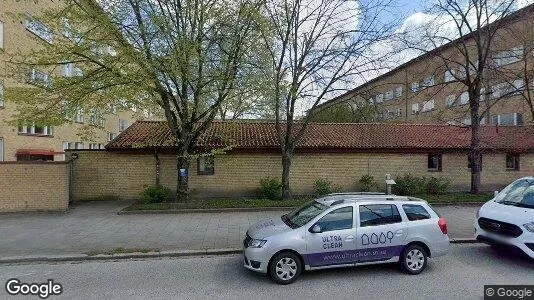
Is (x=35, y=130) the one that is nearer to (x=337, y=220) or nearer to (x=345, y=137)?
(x=345, y=137)

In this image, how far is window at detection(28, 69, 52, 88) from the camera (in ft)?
37.4

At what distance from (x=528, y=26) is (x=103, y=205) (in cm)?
2228

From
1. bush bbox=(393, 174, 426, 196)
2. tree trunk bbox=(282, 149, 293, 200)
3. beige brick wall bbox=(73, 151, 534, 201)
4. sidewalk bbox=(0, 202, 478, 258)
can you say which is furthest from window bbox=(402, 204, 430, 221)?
bush bbox=(393, 174, 426, 196)

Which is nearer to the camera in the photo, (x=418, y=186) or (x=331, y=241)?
(x=331, y=241)

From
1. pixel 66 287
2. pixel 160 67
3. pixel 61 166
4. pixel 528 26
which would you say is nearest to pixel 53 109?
pixel 61 166

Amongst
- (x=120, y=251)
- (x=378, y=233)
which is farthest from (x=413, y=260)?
(x=120, y=251)

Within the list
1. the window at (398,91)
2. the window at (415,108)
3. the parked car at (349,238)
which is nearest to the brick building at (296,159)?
the parked car at (349,238)

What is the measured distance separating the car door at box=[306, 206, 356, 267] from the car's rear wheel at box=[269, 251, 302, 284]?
0.26 m

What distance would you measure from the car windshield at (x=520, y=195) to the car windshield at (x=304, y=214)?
4.44m

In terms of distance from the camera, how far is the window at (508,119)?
95.0 feet

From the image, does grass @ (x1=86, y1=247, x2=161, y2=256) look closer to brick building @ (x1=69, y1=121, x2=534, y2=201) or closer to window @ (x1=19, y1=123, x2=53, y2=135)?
brick building @ (x1=69, y1=121, x2=534, y2=201)

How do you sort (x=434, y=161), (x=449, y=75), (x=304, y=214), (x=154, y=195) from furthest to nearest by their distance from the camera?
(x=449, y=75)
(x=434, y=161)
(x=154, y=195)
(x=304, y=214)

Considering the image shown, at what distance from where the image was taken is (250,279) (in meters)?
6.08

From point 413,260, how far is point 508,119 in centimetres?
3135
